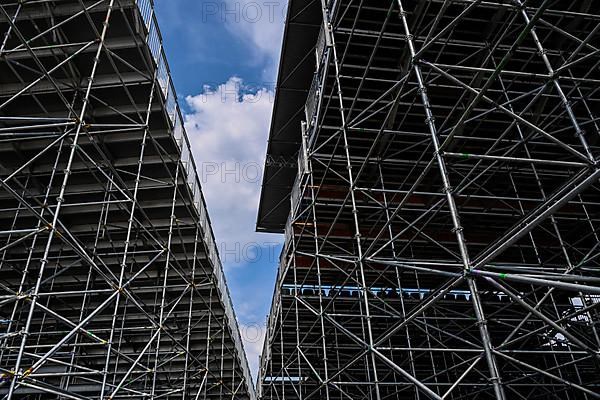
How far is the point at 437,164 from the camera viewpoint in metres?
8.68

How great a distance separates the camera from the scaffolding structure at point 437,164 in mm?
8031

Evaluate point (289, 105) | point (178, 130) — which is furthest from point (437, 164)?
point (289, 105)

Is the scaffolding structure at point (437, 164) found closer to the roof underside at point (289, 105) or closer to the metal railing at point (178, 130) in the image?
the roof underside at point (289, 105)

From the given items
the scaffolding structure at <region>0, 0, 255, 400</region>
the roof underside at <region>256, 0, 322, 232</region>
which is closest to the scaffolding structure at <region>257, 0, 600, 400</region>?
the roof underside at <region>256, 0, 322, 232</region>

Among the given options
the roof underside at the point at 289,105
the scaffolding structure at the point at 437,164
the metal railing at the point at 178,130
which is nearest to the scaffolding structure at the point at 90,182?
the metal railing at the point at 178,130

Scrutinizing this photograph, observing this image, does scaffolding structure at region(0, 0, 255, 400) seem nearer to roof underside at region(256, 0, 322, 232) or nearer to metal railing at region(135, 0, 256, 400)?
metal railing at region(135, 0, 256, 400)

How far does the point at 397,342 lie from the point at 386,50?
11.1m

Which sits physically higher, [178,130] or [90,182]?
[178,130]

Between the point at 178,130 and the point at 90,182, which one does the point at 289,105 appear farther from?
the point at 90,182

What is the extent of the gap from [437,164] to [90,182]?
854cm

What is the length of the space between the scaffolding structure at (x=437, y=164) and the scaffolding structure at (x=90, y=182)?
3.53 metres

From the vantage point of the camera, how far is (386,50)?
Answer: 10281 mm

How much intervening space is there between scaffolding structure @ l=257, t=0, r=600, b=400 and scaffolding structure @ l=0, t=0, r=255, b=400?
353cm

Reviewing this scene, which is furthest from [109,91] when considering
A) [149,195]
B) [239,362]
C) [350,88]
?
[239,362]
